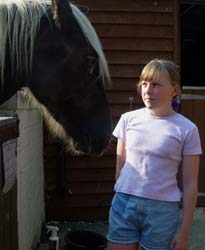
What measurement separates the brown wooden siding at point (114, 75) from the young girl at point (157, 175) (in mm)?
3560

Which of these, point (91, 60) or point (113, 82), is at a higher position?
point (91, 60)

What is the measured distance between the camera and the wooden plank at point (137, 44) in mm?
6379

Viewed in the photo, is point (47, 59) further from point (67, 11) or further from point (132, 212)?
point (132, 212)

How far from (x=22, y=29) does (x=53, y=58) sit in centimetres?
24

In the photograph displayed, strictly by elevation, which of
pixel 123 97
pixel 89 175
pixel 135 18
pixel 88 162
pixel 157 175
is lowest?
pixel 89 175

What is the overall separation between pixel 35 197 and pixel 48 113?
1892 mm

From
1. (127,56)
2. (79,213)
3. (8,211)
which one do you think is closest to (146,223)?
(8,211)

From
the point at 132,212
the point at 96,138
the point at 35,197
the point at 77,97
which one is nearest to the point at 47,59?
the point at 77,97

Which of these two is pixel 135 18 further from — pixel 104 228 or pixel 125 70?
pixel 104 228

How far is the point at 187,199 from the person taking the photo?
268 cm

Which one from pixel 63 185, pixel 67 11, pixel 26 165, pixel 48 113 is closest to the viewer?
pixel 67 11

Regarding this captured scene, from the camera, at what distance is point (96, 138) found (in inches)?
127

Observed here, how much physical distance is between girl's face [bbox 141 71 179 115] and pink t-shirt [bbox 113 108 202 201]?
0.06 m

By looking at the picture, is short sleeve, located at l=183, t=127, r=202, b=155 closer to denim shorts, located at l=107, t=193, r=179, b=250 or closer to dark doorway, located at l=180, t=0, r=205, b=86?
denim shorts, located at l=107, t=193, r=179, b=250
